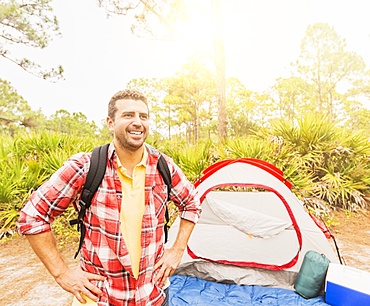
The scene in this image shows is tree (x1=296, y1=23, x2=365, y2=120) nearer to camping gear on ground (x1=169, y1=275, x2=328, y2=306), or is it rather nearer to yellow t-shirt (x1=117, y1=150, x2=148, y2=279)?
camping gear on ground (x1=169, y1=275, x2=328, y2=306)

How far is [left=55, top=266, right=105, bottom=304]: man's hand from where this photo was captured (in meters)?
1.21

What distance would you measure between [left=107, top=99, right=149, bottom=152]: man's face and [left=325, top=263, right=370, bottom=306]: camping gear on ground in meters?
2.28

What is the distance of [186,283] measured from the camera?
322 cm

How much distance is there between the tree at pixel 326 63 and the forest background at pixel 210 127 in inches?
3.3

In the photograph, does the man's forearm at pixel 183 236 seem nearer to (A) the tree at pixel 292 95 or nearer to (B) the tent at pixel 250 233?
(B) the tent at pixel 250 233

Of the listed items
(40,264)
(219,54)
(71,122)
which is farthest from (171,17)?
(71,122)

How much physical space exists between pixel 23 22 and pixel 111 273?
12.9m

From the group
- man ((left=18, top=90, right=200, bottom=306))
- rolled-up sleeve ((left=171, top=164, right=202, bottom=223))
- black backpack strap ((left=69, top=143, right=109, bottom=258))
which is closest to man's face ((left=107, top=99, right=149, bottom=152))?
man ((left=18, top=90, right=200, bottom=306))

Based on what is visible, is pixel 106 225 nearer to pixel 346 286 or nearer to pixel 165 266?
pixel 165 266

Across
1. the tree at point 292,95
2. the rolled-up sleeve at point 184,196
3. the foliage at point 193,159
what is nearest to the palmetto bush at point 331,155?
the foliage at point 193,159

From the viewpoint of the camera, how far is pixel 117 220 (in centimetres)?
124

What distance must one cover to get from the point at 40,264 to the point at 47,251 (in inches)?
128

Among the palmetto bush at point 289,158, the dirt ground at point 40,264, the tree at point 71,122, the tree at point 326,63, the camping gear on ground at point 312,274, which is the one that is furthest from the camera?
A: the tree at point 71,122

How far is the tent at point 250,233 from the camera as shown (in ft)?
9.98
